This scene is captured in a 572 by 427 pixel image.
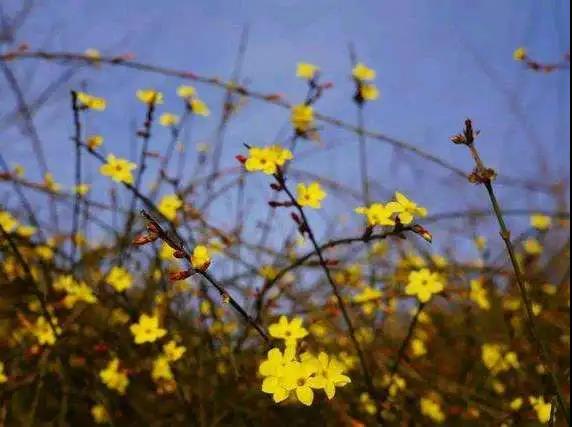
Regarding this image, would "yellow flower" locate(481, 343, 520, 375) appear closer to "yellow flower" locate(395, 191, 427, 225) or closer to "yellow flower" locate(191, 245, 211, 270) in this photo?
"yellow flower" locate(395, 191, 427, 225)

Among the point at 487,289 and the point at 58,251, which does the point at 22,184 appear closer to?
the point at 58,251

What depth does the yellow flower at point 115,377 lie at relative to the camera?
2.46 metres

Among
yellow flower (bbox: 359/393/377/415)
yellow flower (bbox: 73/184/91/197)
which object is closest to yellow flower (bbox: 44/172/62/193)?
yellow flower (bbox: 73/184/91/197)

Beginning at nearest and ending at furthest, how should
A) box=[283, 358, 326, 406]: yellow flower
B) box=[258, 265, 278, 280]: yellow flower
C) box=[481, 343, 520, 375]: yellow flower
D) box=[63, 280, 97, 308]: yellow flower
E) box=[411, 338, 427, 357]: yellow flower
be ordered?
box=[283, 358, 326, 406]: yellow flower → box=[63, 280, 97, 308]: yellow flower → box=[481, 343, 520, 375]: yellow flower → box=[258, 265, 278, 280]: yellow flower → box=[411, 338, 427, 357]: yellow flower

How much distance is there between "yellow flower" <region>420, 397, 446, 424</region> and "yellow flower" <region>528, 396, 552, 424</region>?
60 cm

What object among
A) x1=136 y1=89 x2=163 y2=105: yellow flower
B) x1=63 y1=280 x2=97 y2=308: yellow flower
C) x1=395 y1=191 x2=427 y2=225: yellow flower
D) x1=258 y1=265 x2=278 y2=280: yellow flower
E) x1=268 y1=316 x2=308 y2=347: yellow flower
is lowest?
x1=268 y1=316 x2=308 y2=347: yellow flower

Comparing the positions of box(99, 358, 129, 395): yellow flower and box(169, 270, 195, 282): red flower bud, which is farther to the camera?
box(99, 358, 129, 395): yellow flower

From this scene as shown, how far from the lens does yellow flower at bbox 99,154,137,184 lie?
7.73ft

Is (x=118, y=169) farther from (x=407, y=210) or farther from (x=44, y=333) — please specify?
(x=407, y=210)

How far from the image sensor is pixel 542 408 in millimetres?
2100

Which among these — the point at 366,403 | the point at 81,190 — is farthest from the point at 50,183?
the point at 366,403

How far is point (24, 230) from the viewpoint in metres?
3.38

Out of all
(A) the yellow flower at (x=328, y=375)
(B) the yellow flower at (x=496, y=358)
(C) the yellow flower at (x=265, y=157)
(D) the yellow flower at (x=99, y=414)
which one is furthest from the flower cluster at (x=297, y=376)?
(B) the yellow flower at (x=496, y=358)

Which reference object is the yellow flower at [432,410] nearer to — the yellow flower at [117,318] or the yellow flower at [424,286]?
the yellow flower at [424,286]
